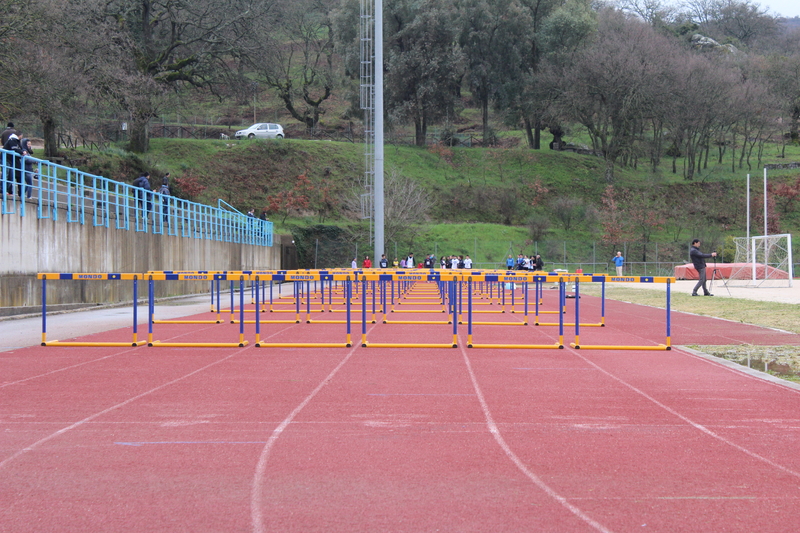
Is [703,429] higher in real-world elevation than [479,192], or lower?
lower

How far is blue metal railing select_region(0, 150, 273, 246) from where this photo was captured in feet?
54.4

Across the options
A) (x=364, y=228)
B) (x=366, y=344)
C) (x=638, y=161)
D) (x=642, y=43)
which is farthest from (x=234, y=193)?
(x=366, y=344)

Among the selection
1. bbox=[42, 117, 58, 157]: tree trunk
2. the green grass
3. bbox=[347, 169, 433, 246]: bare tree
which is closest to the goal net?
the green grass

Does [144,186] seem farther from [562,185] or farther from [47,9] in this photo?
[562,185]

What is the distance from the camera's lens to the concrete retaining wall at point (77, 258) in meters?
15.9

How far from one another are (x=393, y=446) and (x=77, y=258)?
52.2 ft

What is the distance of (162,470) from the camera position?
494 centimetres

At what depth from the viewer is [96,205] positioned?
66.8ft

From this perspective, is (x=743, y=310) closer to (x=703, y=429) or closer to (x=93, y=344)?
(x=703, y=429)

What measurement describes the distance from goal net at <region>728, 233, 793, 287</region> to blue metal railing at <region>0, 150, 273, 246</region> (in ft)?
81.1

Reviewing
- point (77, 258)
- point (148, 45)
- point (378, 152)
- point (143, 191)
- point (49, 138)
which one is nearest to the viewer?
point (77, 258)

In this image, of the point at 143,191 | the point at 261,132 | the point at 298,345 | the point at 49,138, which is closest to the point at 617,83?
the point at 261,132

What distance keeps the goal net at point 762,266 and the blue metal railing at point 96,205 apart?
81.1ft

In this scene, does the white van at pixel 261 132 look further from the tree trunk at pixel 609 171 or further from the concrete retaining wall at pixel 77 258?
the concrete retaining wall at pixel 77 258
